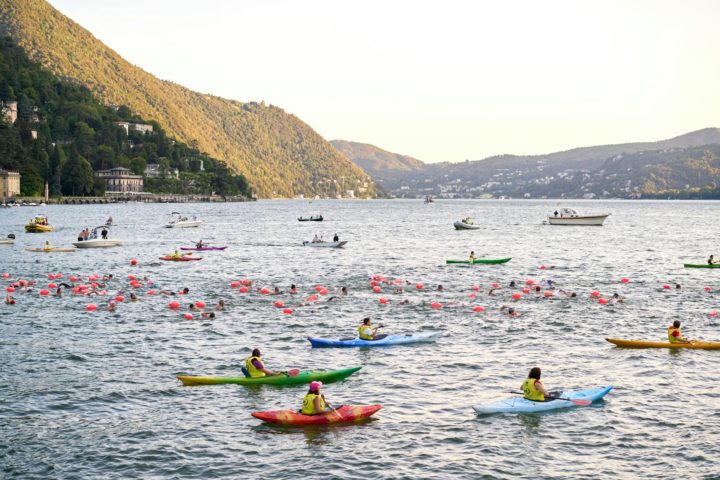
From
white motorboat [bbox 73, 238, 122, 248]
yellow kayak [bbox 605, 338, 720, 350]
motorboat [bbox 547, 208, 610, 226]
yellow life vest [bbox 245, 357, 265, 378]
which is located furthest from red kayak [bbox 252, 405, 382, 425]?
motorboat [bbox 547, 208, 610, 226]

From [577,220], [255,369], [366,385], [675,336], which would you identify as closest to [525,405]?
[366,385]

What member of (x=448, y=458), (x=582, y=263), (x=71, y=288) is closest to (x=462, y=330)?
(x=448, y=458)

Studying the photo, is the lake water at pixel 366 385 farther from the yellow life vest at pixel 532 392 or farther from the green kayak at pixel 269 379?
the yellow life vest at pixel 532 392

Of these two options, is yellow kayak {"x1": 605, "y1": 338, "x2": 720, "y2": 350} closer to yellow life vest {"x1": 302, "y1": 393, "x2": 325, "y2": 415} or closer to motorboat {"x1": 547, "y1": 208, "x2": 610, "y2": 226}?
yellow life vest {"x1": 302, "y1": 393, "x2": 325, "y2": 415}

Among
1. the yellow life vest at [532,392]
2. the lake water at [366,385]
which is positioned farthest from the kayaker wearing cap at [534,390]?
the lake water at [366,385]

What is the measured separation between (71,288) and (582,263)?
48.5 m

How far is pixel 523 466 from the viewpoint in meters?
21.2

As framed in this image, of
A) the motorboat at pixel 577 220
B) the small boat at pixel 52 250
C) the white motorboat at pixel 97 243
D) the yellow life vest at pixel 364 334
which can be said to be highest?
the motorboat at pixel 577 220

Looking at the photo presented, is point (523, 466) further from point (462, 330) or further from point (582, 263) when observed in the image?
point (582, 263)

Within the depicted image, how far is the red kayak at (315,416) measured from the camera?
24.3m

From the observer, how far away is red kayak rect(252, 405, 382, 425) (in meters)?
24.3

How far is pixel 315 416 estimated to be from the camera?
956 inches

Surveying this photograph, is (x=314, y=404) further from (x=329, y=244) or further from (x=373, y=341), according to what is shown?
(x=329, y=244)

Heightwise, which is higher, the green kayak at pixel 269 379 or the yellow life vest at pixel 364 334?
the yellow life vest at pixel 364 334
